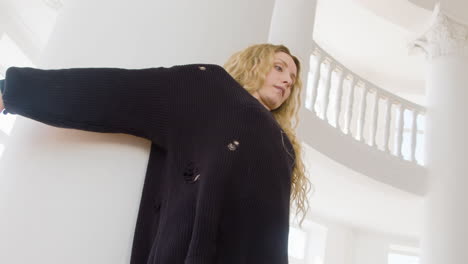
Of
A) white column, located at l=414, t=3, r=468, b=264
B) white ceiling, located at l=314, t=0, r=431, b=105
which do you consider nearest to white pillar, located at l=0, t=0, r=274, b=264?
white column, located at l=414, t=3, r=468, b=264

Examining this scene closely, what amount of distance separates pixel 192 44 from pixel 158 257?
1.74ft

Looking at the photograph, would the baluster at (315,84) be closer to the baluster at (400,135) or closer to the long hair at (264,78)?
the baluster at (400,135)

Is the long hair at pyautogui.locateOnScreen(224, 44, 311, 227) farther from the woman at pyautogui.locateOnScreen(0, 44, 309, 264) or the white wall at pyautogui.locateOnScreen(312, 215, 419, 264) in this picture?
the white wall at pyautogui.locateOnScreen(312, 215, 419, 264)

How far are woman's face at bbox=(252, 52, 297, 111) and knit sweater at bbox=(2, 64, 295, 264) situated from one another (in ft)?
0.37

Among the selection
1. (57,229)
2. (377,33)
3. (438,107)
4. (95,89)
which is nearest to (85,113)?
(95,89)

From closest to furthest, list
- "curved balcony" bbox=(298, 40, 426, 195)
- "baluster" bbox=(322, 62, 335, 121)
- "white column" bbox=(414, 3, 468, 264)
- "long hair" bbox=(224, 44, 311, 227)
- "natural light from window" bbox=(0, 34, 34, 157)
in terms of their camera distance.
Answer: "long hair" bbox=(224, 44, 311, 227)
"white column" bbox=(414, 3, 468, 264)
"natural light from window" bbox=(0, 34, 34, 157)
"curved balcony" bbox=(298, 40, 426, 195)
"baluster" bbox=(322, 62, 335, 121)

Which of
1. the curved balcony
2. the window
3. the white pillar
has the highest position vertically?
the curved balcony

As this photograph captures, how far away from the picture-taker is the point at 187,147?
1.07m

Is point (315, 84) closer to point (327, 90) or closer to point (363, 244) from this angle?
point (327, 90)

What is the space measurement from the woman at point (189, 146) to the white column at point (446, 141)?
3938 mm

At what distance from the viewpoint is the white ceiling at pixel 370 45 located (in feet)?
25.9

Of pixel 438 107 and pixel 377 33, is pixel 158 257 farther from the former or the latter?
pixel 377 33

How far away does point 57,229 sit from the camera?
1010 mm

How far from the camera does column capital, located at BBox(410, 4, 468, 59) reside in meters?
5.59
